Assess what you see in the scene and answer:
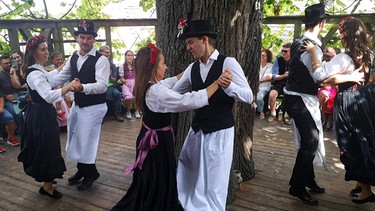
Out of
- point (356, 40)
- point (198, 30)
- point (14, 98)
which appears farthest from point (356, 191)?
point (14, 98)

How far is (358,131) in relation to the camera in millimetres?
2742

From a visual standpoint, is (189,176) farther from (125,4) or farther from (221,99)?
(125,4)

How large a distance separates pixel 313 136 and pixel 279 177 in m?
0.88

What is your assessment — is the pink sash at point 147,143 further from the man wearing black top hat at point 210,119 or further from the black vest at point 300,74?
the black vest at point 300,74

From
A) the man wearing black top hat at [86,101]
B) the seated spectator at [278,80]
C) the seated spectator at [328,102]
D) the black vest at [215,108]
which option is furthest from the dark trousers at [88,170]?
the seated spectator at [328,102]

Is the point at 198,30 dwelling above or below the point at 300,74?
above

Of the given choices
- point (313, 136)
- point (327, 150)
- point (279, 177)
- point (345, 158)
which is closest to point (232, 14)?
point (313, 136)

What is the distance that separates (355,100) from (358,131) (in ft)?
0.91

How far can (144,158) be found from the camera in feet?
8.18

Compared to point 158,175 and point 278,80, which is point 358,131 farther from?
point 278,80

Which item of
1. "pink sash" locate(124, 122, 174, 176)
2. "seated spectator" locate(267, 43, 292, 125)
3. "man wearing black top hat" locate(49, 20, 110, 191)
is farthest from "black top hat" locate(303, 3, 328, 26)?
"seated spectator" locate(267, 43, 292, 125)

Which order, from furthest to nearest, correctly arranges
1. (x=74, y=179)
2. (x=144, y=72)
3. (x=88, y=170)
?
(x=74, y=179) → (x=88, y=170) → (x=144, y=72)

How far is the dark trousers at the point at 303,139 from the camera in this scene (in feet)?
9.51

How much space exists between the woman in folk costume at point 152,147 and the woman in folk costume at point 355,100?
138cm
